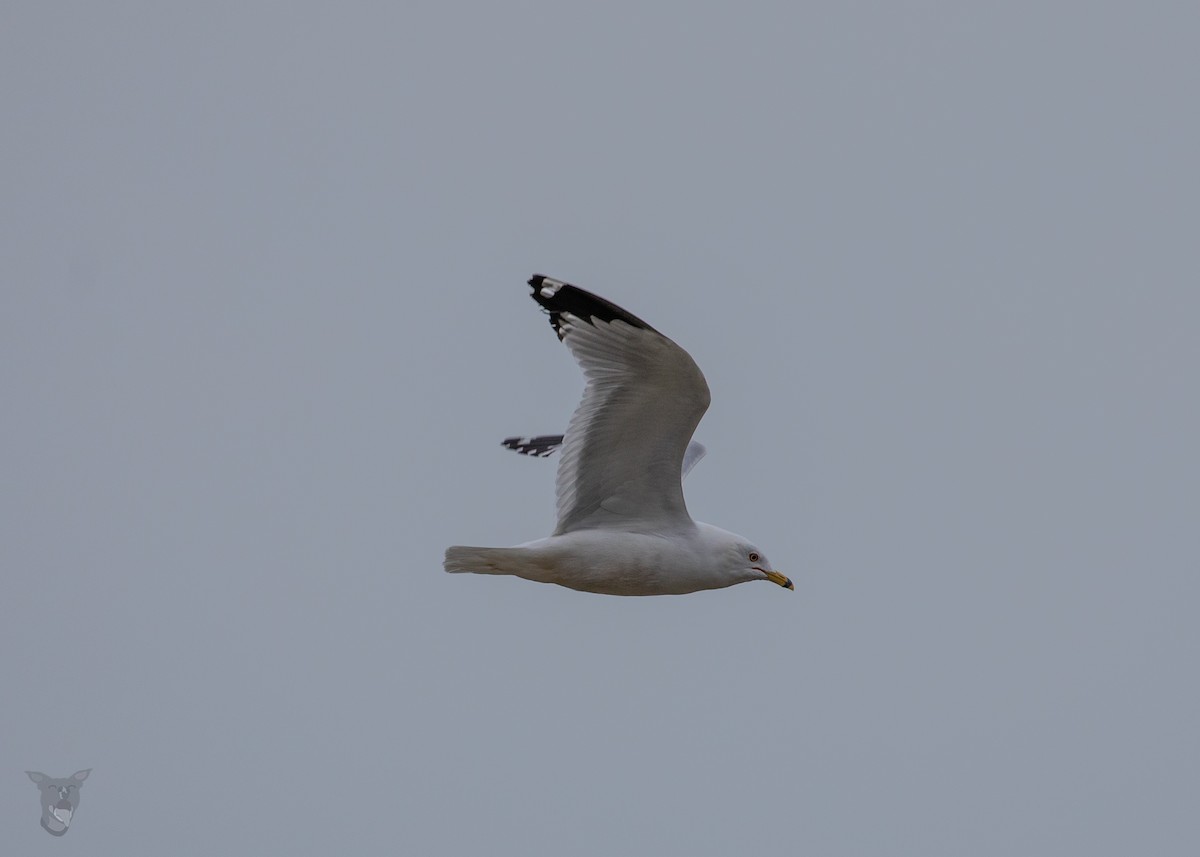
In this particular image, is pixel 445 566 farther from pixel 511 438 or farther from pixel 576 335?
pixel 511 438

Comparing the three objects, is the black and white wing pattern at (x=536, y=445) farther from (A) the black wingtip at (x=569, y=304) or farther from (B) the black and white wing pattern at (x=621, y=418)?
(A) the black wingtip at (x=569, y=304)

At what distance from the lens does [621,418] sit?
11.2 metres

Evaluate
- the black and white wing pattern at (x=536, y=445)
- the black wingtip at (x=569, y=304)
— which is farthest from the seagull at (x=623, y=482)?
the black and white wing pattern at (x=536, y=445)

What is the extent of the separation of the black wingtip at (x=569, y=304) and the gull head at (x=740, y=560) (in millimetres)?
1544

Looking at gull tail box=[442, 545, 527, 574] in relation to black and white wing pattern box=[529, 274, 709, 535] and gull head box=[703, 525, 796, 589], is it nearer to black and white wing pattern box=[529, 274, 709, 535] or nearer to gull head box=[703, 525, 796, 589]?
black and white wing pattern box=[529, 274, 709, 535]

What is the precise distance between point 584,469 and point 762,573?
50.0 inches

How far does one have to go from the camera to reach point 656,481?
11.6 meters

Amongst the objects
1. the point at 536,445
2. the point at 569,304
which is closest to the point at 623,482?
the point at 569,304

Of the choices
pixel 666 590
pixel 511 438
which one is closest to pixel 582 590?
pixel 666 590

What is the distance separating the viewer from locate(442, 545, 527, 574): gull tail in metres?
11.1

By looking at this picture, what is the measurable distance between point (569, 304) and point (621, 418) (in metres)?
0.71

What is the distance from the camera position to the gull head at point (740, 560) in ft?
38.3

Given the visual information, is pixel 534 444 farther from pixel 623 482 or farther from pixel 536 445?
pixel 623 482

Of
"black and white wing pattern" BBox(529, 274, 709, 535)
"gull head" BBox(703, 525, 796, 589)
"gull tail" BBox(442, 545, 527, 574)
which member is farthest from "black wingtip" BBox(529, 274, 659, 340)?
"gull head" BBox(703, 525, 796, 589)
